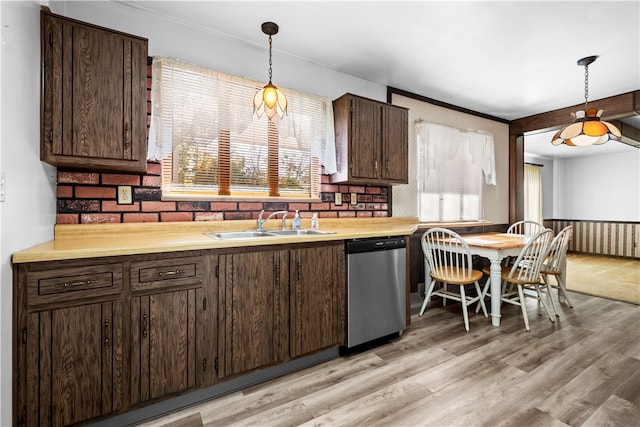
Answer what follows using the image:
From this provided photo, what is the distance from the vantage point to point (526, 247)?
2643mm

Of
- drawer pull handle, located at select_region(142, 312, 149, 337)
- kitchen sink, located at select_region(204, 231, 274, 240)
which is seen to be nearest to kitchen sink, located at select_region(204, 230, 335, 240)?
kitchen sink, located at select_region(204, 231, 274, 240)

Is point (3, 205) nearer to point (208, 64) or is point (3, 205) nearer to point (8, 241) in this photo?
point (8, 241)

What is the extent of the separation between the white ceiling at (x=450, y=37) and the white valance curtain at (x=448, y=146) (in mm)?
506

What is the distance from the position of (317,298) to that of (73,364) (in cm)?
131

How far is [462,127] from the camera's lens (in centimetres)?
400

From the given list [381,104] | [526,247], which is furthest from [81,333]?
[526,247]

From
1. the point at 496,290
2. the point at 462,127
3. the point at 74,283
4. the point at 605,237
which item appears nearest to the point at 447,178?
the point at 462,127

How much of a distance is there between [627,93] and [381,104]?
314cm

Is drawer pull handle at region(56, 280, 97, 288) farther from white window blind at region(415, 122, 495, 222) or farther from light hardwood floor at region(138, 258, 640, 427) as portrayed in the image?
white window blind at region(415, 122, 495, 222)

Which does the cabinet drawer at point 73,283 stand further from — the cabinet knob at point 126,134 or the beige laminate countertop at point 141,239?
the cabinet knob at point 126,134

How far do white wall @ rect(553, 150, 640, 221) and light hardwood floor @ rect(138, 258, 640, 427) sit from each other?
19.0ft

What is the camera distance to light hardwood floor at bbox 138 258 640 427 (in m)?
1.55

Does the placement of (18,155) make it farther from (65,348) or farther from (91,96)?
(65,348)

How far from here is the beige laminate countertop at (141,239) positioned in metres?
1.31
